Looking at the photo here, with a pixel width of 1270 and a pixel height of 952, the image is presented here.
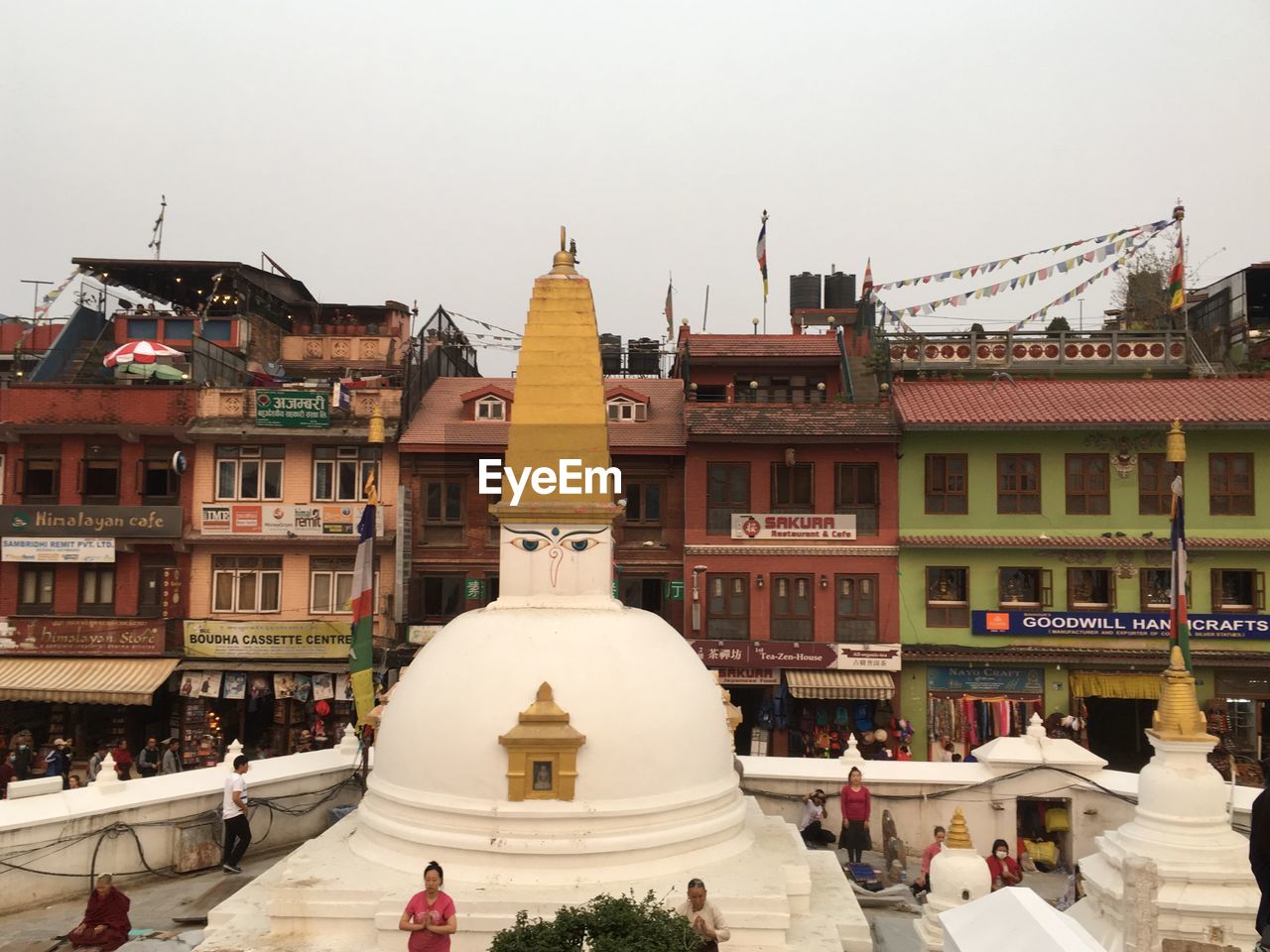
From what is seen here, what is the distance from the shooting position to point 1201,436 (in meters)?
27.8

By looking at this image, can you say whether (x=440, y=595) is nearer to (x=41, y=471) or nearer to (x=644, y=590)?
(x=644, y=590)

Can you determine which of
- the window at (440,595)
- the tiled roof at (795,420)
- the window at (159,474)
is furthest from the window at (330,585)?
the tiled roof at (795,420)

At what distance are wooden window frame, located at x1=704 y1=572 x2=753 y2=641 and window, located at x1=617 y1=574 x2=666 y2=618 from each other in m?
1.55

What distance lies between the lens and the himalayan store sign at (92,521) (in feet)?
94.8

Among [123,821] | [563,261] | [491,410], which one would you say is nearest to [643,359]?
[491,410]

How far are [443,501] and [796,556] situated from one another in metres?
10.2

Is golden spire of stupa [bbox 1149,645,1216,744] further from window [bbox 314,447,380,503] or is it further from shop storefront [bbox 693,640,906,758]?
window [bbox 314,447,380,503]

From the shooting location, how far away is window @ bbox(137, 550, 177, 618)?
2945 centimetres

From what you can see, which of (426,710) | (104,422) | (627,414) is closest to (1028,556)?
(627,414)

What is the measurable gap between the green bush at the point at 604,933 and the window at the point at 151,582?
2410 cm

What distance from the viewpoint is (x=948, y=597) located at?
28141 mm

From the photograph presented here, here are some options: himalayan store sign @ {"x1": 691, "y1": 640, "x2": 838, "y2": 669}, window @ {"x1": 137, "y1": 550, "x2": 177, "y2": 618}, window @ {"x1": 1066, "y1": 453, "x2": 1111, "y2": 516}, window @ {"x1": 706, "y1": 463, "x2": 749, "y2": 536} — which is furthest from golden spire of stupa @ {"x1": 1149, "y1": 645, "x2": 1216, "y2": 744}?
window @ {"x1": 137, "y1": 550, "x2": 177, "y2": 618}

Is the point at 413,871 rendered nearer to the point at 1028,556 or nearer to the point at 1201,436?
the point at 1028,556

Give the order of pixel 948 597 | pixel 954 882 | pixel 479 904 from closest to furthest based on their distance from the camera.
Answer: pixel 954 882 < pixel 479 904 < pixel 948 597
